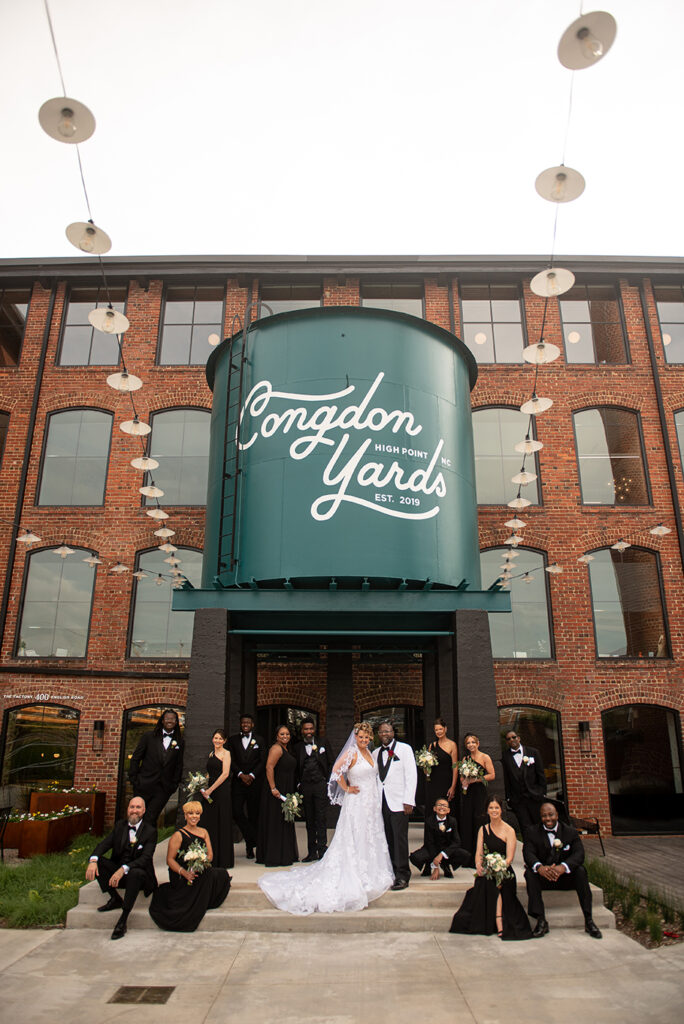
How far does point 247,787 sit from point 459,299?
13603 mm

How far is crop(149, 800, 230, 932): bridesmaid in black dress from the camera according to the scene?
6.89 m

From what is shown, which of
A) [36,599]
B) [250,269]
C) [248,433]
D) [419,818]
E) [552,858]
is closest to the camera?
[552,858]

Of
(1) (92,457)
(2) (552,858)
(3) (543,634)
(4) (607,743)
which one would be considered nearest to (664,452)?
(3) (543,634)

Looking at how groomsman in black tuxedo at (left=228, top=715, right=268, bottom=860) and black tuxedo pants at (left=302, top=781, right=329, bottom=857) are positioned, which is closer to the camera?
black tuxedo pants at (left=302, top=781, right=329, bottom=857)

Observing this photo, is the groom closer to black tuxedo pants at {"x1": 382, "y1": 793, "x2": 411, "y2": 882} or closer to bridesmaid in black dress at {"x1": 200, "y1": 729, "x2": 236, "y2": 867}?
black tuxedo pants at {"x1": 382, "y1": 793, "x2": 411, "y2": 882}

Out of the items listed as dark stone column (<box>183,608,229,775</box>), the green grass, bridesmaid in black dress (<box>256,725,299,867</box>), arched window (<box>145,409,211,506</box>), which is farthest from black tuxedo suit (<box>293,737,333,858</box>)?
arched window (<box>145,409,211,506</box>)

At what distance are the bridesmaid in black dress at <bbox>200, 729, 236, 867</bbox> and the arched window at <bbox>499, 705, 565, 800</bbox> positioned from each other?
312 inches

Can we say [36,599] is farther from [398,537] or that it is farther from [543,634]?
[543,634]

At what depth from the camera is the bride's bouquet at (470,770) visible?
8.34m

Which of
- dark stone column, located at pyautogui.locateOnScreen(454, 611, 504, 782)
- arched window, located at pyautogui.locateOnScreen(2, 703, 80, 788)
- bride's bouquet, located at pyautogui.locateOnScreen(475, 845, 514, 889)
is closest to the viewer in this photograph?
bride's bouquet, located at pyautogui.locateOnScreen(475, 845, 514, 889)

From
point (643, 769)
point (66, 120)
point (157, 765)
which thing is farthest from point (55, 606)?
point (643, 769)

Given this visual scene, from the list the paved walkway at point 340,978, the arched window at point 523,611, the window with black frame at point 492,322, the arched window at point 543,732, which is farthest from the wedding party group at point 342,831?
the window with black frame at point 492,322

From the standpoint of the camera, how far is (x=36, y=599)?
16016 millimetres

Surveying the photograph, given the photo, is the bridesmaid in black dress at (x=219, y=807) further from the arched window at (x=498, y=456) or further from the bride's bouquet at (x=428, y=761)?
the arched window at (x=498, y=456)
